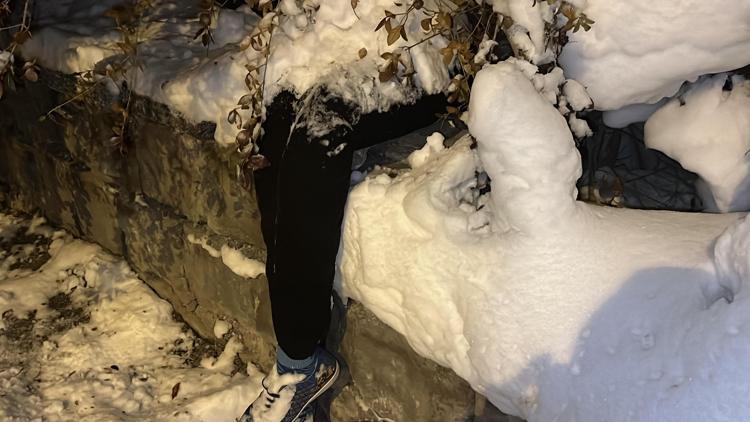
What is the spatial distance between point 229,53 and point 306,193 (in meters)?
0.50

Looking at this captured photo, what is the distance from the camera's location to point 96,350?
1.76 metres

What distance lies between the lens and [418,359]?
1311 millimetres

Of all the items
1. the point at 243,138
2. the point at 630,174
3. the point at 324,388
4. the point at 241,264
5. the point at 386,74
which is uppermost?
the point at 386,74

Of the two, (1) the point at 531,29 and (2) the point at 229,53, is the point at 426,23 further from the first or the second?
(2) the point at 229,53

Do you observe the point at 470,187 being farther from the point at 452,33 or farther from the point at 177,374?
the point at 177,374

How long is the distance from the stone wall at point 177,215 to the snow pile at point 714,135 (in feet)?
1.81

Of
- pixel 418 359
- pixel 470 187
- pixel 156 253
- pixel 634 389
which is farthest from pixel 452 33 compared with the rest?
pixel 156 253

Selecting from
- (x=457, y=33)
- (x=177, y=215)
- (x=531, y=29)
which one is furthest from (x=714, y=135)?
(x=177, y=215)

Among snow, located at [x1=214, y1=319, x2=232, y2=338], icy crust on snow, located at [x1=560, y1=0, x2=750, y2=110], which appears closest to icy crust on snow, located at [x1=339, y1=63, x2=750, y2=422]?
icy crust on snow, located at [x1=560, y1=0, x2=750, y2=110]

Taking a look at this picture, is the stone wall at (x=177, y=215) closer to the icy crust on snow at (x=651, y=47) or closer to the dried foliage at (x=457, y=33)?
the dried foliage at (x=457, y=33)

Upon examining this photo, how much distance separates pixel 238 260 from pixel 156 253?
0.38m

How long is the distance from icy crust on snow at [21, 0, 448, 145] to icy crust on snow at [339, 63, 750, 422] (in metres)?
0.18

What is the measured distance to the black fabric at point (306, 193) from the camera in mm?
1210

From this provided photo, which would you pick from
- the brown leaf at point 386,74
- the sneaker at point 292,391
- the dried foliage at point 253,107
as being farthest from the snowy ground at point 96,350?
the brown leaf at point 386,74
